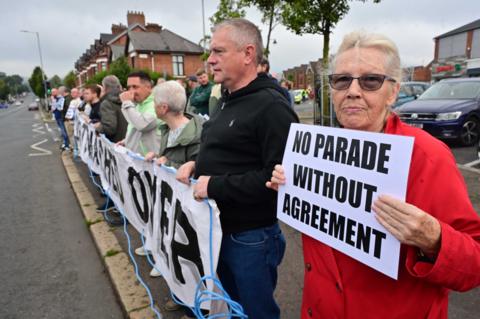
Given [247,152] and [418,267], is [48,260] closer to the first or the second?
[247,152]

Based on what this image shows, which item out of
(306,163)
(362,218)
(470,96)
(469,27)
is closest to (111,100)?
(306,163)

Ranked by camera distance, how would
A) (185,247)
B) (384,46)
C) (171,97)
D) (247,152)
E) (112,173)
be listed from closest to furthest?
(384,46), (247,152), (185,247), (171,97), (112,173)

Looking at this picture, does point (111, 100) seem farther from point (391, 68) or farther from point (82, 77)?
point (82, 77)

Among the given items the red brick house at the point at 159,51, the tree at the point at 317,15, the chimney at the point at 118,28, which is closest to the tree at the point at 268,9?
the tree at the point at 317,15

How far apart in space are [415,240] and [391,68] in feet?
2.05

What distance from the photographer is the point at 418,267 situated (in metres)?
1.07

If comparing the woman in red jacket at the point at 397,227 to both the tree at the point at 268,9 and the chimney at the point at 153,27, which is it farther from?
the chimney at the point at 153,27

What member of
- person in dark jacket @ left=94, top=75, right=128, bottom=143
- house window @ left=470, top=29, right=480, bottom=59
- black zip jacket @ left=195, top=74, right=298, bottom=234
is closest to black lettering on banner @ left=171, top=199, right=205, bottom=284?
black zip jacket @ left=195, top=74, right=298, bottom=234

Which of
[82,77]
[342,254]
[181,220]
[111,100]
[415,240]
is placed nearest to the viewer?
[415,240]

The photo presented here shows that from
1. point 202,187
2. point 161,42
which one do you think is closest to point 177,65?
point 161,42

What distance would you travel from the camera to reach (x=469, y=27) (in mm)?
42625

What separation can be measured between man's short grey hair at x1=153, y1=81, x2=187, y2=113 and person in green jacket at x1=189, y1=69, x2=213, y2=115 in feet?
14.3

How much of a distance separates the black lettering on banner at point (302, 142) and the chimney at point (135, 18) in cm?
5544

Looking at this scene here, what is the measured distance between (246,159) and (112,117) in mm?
3619
